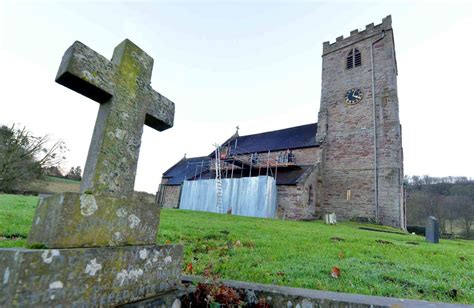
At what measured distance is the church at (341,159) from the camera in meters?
20.5

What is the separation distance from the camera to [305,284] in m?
3.24

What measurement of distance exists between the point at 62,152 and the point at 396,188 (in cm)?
2750

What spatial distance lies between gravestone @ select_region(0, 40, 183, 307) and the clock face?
79.4ft

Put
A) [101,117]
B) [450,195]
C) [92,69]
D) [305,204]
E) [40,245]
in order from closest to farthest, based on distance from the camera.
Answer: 1. [40,245]
2. [92,69]
3. [101,117]
4. [305,204]
5. [450,195]

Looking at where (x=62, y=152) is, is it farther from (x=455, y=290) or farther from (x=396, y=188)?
(x=396, y=188)

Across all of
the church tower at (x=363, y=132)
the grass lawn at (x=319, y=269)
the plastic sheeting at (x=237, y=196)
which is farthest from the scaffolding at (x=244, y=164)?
the grass lawn at (x=319, y=269)

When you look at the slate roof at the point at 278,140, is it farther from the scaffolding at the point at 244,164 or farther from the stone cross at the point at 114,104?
the stone cross at the point at 114,104

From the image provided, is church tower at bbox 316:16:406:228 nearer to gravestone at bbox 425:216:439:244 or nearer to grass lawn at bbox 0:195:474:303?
gravestone at bbox 425:216:439:244

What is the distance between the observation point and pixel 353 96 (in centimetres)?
2364

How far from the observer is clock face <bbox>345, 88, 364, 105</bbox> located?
23.3 m

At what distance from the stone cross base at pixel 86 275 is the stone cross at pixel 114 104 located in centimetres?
52

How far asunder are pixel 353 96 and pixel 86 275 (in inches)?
1015

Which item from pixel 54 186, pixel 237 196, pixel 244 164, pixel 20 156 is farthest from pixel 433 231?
pixel 54 186

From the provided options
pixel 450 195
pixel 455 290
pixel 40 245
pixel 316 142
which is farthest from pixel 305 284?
pixel 450 195
